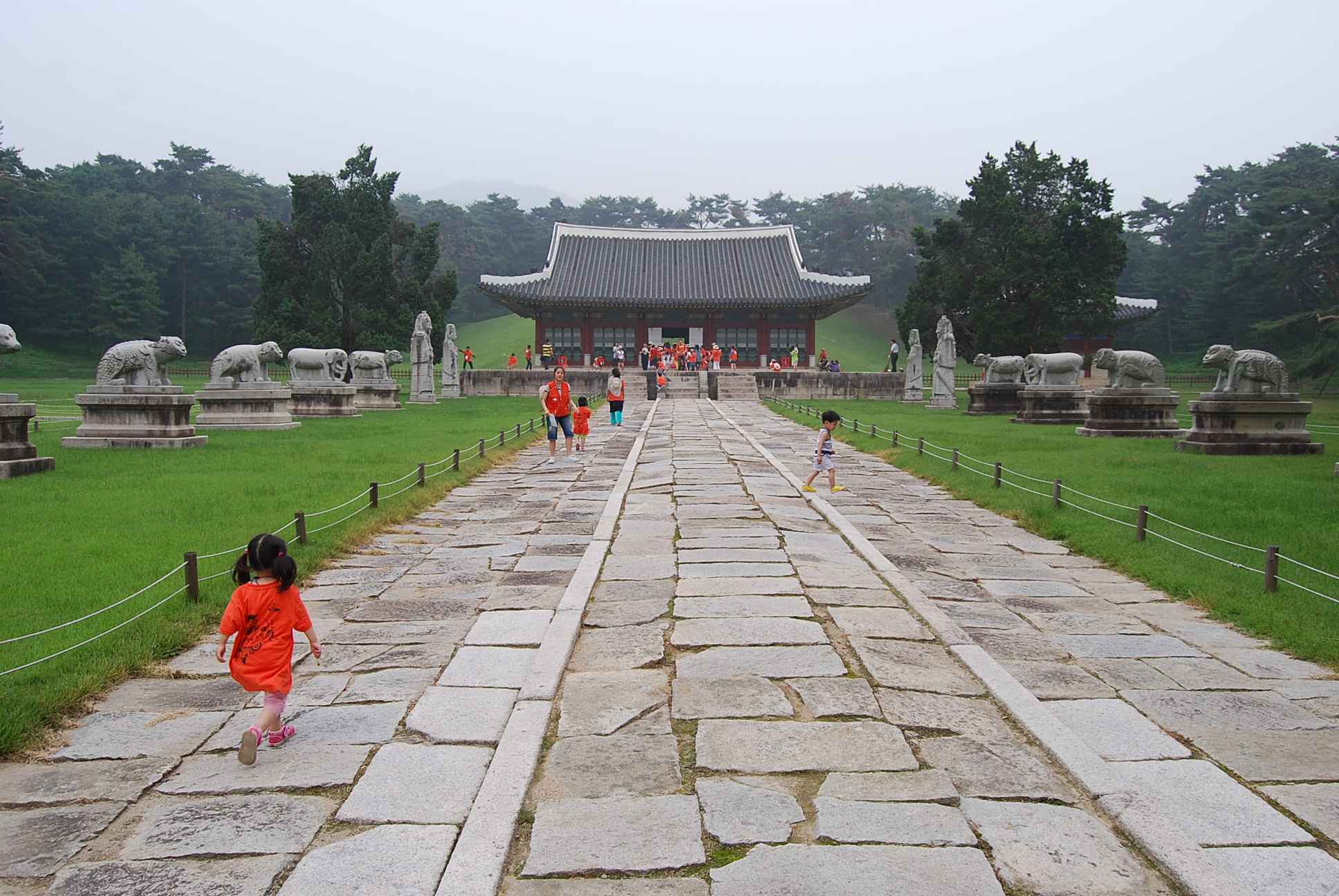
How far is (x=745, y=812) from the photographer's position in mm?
2883

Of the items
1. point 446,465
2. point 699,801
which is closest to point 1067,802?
point 699,801

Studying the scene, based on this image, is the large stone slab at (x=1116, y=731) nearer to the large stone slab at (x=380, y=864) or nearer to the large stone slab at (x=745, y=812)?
the large stone slab at (x=745, y=812)

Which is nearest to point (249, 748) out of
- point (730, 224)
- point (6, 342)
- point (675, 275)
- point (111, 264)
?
point (6, 342)

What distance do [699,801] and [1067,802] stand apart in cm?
121

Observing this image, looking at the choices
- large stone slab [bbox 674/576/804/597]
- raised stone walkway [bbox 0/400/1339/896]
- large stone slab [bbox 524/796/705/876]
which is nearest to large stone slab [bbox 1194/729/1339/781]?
raised stone walkway [bbox 0/400/1339/896]

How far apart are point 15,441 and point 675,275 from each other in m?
31.9

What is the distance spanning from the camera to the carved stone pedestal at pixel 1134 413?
50.6ft

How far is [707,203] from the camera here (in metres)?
81.4

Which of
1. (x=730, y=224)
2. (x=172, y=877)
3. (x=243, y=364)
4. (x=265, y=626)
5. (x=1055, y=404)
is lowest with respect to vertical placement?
(x=172, y=877)

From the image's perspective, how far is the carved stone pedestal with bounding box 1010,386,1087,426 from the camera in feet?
61.6

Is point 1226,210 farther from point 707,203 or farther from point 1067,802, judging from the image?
point 1067,802

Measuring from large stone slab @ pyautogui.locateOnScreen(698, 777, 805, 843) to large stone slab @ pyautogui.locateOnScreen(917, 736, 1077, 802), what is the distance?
63 cm

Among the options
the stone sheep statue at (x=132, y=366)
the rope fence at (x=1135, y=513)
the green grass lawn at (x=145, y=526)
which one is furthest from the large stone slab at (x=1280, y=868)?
the stone sheep statue at (x=132, y=366)

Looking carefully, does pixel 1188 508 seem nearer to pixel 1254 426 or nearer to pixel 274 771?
pixel 1254 426
